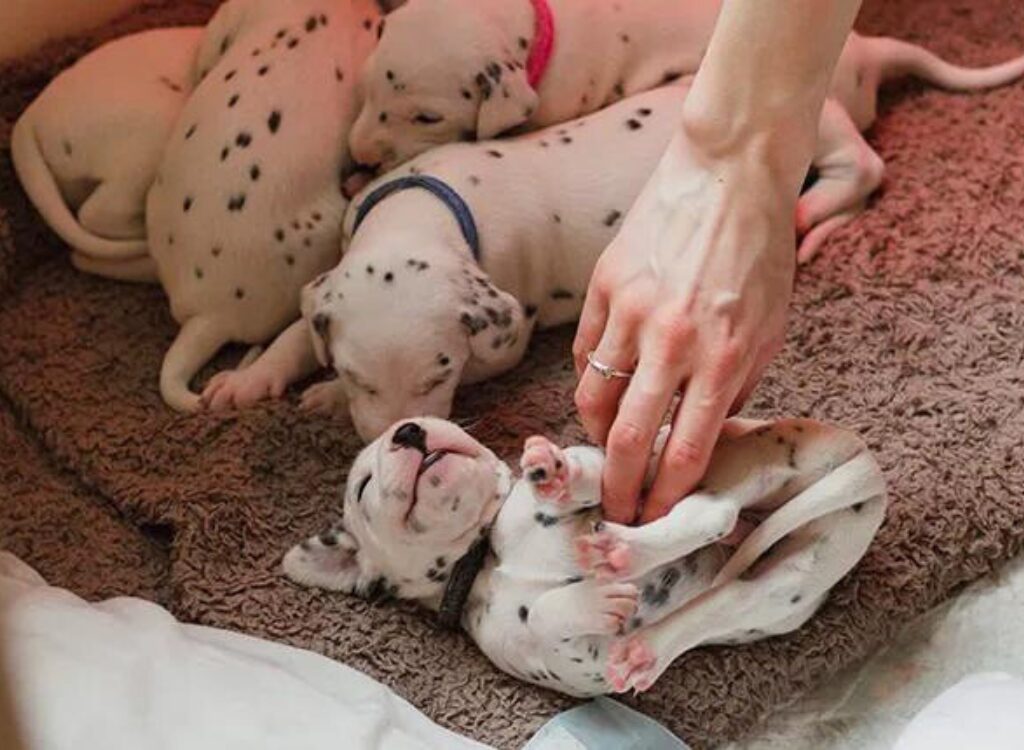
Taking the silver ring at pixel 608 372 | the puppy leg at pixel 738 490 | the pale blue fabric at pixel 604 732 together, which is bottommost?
the pale blue fabric at pixel 604 732

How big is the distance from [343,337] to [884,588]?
33.1 inches

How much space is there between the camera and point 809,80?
193 cm

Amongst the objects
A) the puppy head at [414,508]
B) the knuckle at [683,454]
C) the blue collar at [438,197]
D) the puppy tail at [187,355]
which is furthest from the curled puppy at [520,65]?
the knuckle at [683,454]

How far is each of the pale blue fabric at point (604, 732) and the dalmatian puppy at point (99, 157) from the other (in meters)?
1.16

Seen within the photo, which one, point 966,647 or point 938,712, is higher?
point 938,712

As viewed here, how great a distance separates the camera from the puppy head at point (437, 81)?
264 centimetres

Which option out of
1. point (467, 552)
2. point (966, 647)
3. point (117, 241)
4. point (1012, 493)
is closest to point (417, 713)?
point (467, 552)

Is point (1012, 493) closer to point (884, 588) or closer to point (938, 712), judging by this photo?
point (884, 588)

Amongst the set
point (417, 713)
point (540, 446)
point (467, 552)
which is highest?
point (540, 446)

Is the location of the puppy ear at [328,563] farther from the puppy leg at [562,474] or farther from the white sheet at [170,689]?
the puppy leg at [562,474]

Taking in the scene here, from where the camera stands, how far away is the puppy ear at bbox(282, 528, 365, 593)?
7.42 feet

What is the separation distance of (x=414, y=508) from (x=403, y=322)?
1.32 feet

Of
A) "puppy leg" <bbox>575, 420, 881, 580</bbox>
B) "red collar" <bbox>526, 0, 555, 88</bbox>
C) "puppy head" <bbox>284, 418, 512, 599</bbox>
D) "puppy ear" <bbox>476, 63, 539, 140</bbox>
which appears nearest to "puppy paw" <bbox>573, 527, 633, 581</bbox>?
"puppy leg" <bbox>575, 420, 881, 580</bbox>

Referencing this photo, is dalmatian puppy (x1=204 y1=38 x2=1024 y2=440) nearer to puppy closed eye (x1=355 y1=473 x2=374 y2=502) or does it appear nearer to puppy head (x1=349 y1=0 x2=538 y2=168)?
puppy head (x1=349 y1=0 x2=538 y2=168)
